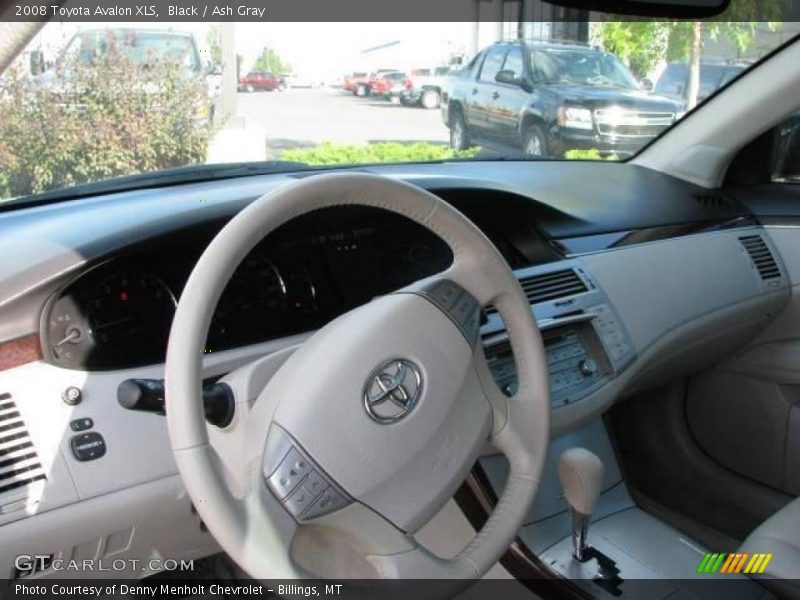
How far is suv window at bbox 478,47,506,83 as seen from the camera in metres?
4.44

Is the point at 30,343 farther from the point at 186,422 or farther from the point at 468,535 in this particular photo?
the point at 468,535

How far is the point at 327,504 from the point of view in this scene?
4.64 ft

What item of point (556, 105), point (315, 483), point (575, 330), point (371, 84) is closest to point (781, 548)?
point (575, 330)

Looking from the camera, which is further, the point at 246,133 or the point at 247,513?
the point at 246,133

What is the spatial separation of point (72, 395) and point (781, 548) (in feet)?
5.58

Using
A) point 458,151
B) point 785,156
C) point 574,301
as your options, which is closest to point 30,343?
point 574,301

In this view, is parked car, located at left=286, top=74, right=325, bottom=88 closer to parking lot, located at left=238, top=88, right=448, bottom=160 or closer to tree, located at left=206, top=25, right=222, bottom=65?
parking lot, located at left=238, top=88, right=448, bottom=160

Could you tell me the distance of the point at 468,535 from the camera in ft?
7.02

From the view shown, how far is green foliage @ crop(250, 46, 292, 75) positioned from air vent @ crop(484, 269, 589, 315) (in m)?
1.68

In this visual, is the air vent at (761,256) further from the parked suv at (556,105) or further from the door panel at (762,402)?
the parked suv at (556,105)

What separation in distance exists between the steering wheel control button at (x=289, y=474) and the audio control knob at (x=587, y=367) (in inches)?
50.4

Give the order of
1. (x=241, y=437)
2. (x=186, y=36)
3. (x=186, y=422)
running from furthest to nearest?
(x=186, y=36) → (x=241, y=437) → (x=186, y=422)

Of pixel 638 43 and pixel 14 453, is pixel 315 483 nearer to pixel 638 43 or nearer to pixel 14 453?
pixel 14 453

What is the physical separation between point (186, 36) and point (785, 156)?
2.37 metres
